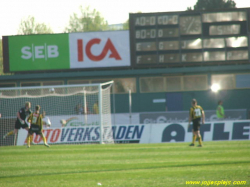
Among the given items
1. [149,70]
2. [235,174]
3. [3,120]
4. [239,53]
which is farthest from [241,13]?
[235,174]

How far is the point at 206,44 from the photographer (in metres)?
27.0

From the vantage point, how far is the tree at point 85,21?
67.5 meters

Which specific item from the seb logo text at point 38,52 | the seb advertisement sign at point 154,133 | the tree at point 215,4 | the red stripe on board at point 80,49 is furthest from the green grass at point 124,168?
the tree at point 215,4

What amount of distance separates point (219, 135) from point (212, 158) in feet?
29.6

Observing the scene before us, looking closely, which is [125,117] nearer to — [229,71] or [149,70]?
[149,70]

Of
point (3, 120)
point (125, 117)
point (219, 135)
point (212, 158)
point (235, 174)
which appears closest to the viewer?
point (235, 174)

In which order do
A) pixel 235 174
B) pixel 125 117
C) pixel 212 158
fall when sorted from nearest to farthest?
pixel 235 174 → pixel 212 158 → pixel 125 117

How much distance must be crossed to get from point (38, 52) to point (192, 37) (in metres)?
10.9

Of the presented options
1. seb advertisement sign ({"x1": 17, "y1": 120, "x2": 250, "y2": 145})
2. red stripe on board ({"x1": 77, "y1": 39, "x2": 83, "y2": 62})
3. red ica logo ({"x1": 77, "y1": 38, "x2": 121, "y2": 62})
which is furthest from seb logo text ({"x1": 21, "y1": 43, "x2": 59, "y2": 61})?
seb advertisement sign ({"x1": 17, "y1": 120, "x2": 250, "y2": 145})

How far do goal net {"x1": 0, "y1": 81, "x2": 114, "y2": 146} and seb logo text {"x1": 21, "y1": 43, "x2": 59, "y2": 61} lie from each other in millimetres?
2434

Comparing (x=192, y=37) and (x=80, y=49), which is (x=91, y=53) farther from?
(x=192, y=37)

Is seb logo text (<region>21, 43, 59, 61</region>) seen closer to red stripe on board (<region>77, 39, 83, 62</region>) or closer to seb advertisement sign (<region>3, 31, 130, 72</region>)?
seb advertisement sign (<region>3, 31, 130, 72</region>)

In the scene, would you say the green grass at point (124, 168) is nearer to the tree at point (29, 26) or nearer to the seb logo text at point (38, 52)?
the seb logo text at point (38, 52)

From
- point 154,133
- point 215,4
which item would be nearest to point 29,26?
point 215,4
